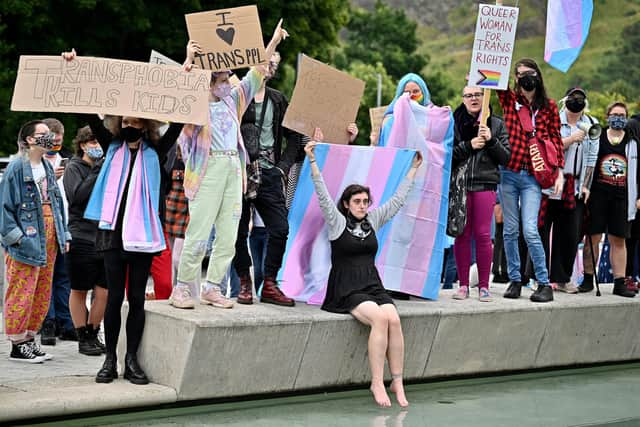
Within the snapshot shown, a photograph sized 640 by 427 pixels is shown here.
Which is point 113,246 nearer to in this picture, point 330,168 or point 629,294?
point 330,168

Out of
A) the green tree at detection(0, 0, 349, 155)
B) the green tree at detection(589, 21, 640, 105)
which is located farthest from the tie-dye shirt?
the green tree at detection(589, 21, 640, 105)

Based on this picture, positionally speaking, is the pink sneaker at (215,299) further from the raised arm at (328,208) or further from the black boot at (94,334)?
the black boot at (94,334)

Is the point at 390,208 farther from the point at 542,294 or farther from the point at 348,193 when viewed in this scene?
the point at 542,294

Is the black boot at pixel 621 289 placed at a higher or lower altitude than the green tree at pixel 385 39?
lower

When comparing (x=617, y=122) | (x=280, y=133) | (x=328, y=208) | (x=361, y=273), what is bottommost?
(x=361, y=273)

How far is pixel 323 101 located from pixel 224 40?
1.14 metres

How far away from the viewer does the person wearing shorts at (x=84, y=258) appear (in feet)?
30.0

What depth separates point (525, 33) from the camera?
500 ft

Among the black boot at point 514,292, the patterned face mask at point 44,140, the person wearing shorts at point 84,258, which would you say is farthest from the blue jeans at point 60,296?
the black boot at point 514,292

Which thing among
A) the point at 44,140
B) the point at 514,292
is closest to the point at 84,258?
the point at 44,140

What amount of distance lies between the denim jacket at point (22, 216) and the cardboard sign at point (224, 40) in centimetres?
158

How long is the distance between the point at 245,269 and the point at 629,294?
13.2 feet

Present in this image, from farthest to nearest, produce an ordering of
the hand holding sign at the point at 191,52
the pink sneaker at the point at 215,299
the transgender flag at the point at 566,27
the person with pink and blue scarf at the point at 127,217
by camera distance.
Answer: the transgender flag at the point at 566,27 < the pink sneaker at the point at 215,299 < the hand holding sign at the point at 191,52 < the person with pink and blue scarf at the point at 127,217

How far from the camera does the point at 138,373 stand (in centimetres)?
776
